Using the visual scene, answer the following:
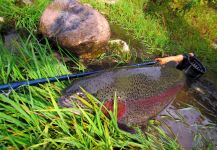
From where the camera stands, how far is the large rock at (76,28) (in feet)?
17.1

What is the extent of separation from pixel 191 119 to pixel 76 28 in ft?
7.72

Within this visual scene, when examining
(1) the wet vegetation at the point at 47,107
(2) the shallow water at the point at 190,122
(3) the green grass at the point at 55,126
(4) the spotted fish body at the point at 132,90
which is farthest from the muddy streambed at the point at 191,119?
(3) the green grass at the point at 55,126

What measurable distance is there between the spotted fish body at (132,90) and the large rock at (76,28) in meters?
1.40

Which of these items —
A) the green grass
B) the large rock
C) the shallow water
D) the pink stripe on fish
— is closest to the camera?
the green grass

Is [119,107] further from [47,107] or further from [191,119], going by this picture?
[191,119]

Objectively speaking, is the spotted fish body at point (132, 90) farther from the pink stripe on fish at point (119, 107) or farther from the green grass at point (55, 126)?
the green grass at point (55, 126)

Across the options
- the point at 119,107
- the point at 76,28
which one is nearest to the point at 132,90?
the point at 119,107

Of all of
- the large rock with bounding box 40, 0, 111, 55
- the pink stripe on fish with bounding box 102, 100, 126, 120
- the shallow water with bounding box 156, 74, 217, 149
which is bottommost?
the shallow water with bounding box 156, 74, 217, 149

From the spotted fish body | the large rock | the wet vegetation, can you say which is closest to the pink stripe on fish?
the spotted fish body

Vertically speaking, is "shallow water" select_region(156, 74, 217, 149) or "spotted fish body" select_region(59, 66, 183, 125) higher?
"spotted fish body" select_region(59, 66, 183, 125)

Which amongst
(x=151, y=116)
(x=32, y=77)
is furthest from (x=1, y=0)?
(x=151, y=116)

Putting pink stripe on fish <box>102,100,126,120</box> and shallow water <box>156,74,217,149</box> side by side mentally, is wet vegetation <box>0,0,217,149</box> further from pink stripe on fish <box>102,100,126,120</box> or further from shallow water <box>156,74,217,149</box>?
shallow water <box>156,74,217,149</box>

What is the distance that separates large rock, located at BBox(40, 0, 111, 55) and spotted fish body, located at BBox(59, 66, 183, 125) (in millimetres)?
1404

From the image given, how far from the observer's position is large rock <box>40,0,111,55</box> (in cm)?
520
